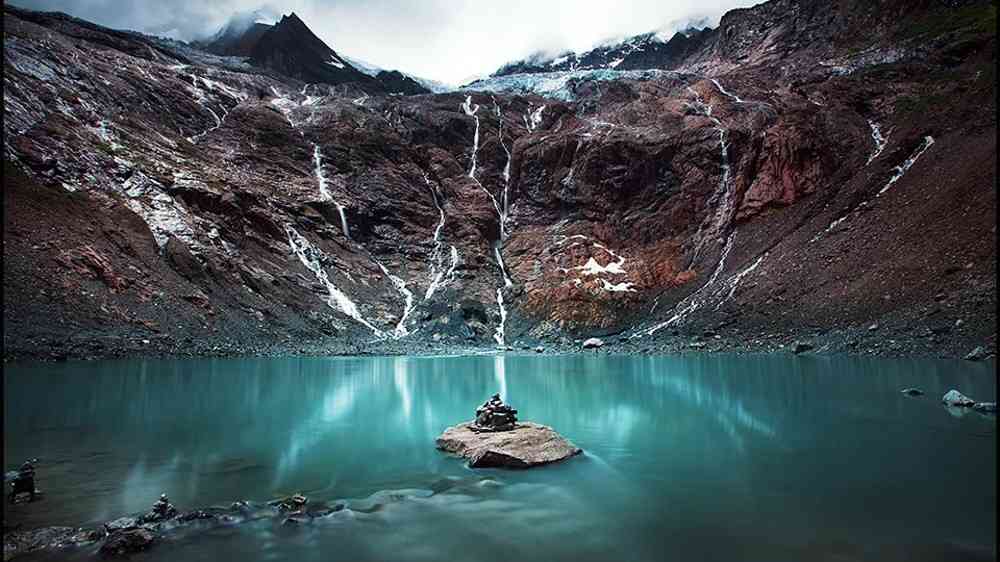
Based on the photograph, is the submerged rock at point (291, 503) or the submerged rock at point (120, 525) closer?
the submerged rock at point (120, 525)

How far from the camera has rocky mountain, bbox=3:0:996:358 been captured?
40562 millimetres

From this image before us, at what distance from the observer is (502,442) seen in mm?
12648

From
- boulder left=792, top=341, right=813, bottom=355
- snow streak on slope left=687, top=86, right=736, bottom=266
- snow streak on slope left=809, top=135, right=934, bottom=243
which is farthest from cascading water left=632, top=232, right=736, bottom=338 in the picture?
boulder left=792, top=341, right=813, bottom=355

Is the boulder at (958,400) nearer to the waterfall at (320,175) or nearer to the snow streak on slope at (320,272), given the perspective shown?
the snow streak on slope at (320,272)

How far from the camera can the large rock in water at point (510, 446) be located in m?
12.0

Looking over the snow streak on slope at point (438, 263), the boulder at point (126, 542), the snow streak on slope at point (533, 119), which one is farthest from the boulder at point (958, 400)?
the snow streak on slope at point (533, 119)

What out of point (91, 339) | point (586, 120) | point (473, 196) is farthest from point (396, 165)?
point (91, 339)

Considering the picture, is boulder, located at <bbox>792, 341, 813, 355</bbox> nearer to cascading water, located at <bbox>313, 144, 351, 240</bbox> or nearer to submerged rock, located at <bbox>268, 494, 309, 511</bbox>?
submerged rock, located at <bbox>268, 494, 309, 511</bbox>

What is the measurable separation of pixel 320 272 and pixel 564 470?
6047cm

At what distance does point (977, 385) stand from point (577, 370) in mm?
20540

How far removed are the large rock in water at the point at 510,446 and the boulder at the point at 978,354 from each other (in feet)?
78.9

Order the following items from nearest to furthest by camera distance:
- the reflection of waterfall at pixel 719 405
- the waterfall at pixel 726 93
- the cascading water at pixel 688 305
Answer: the reflection of waterfall at pixel 719 405
the cascading water at pixel 688 305
the waterfall at pixel 726 93

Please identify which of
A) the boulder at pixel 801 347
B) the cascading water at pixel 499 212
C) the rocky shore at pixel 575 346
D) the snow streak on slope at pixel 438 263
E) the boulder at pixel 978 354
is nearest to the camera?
the boulder at pixel 978 354

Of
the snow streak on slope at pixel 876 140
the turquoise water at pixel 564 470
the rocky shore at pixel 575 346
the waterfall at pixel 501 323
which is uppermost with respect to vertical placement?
the snow streak on slope at pixel 876 140
